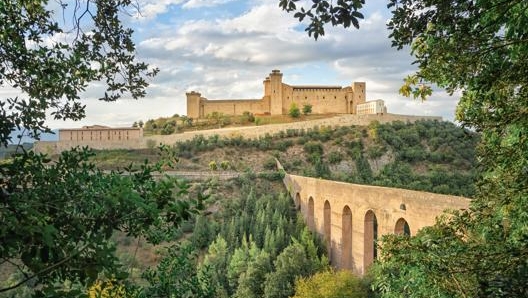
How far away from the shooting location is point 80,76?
374 cm

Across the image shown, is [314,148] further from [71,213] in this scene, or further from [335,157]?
[71,213]

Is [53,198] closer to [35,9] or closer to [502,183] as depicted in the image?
[35,9]

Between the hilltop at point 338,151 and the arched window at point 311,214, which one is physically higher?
the hilltop at point 338,151

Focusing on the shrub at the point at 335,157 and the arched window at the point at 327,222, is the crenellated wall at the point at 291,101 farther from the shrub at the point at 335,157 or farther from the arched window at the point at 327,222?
the arched window at the point at 327,222

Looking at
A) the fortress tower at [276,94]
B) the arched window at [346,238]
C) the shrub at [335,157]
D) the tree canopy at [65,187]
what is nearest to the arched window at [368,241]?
the arched window at [346,238]

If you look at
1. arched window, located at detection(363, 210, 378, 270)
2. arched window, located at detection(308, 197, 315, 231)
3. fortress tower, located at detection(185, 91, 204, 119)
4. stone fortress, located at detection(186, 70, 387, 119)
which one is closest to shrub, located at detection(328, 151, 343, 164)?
arched window, located at detection(308, 197, 315, 231)

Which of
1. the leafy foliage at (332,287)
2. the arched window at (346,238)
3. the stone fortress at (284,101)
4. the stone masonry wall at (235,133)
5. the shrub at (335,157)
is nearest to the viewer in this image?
the leafy foliage at (332,287)

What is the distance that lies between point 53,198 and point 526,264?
119 inches

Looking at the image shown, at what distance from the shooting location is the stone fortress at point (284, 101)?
2456 inches

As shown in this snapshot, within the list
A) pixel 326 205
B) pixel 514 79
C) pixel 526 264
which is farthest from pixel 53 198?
pixel 326 205

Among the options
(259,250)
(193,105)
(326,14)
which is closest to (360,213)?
(259,250)

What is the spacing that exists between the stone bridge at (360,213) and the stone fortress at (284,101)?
37.6 meters

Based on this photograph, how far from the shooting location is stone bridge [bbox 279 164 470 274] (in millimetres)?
13336

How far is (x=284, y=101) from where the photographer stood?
62.9 m
